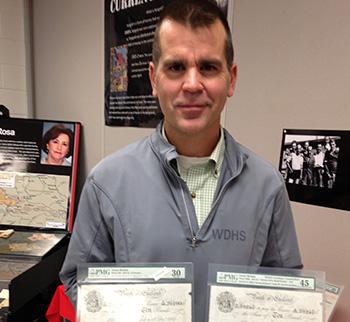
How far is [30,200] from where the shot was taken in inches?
73.1

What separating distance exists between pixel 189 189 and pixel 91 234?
0.88 feet

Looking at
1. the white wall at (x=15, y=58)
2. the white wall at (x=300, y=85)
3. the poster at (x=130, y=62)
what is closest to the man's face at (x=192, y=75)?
the white wall at (x=300, y=85)

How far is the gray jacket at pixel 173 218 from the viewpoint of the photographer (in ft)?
2.40

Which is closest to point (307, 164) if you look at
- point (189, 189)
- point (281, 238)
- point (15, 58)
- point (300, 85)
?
point (300, 85)

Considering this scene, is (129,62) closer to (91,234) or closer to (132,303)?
(91,234)

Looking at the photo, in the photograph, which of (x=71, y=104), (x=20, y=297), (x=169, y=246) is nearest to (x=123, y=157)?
(x=169, y=246)

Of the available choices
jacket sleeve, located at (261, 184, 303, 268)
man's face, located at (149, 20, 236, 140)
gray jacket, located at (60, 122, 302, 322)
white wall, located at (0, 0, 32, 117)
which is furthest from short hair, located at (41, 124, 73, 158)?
jacket sleeve, located at (261, 184, 303, 268)

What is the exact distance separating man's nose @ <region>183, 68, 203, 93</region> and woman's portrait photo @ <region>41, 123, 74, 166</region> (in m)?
1.37

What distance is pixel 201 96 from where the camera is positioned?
711 mm

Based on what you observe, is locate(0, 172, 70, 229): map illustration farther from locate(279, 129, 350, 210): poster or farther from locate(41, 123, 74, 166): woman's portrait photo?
locate(279, 129, 350, 210): poster

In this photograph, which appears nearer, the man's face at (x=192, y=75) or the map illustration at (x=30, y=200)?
the man's face at (x=192, y=75)

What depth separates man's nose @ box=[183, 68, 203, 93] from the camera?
70cm

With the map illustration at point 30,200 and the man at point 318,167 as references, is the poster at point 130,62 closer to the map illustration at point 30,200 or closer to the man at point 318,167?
the map illustration at point 30,200

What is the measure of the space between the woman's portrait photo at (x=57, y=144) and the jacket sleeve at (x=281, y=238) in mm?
1415
